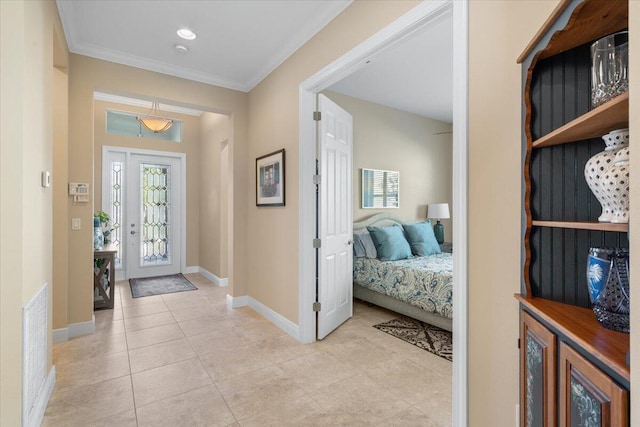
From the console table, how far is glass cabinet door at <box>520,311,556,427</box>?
4.41 metres

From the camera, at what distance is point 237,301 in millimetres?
4137

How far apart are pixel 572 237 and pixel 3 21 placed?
8.38ft

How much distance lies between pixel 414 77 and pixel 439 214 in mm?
2296

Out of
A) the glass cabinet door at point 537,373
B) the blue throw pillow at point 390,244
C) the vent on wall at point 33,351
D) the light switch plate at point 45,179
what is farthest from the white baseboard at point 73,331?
the glass cabinet door at point 537,373

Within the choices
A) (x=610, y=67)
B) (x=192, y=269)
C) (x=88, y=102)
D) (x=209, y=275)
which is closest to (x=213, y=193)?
(x=209, y=275)

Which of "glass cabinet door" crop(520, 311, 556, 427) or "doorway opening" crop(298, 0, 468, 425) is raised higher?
"doorway opening" crop(298, 0, 468, 425)

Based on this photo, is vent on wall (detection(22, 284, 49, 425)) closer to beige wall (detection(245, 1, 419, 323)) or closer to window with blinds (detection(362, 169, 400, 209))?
beige wall (detection(245, 1, 419, 323))

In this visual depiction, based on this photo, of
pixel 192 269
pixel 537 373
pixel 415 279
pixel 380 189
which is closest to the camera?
pixel 537 373

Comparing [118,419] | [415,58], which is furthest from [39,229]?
[415,58]

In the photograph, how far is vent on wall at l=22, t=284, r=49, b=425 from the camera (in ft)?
5.26

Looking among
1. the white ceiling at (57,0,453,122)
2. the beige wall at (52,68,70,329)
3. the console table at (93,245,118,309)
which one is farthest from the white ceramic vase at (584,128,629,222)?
the console table at (93,245,118,309)

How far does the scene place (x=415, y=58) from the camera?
341cm

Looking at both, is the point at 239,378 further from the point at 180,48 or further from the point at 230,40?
the point at 180,48

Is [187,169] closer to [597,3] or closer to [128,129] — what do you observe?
[128,129]
